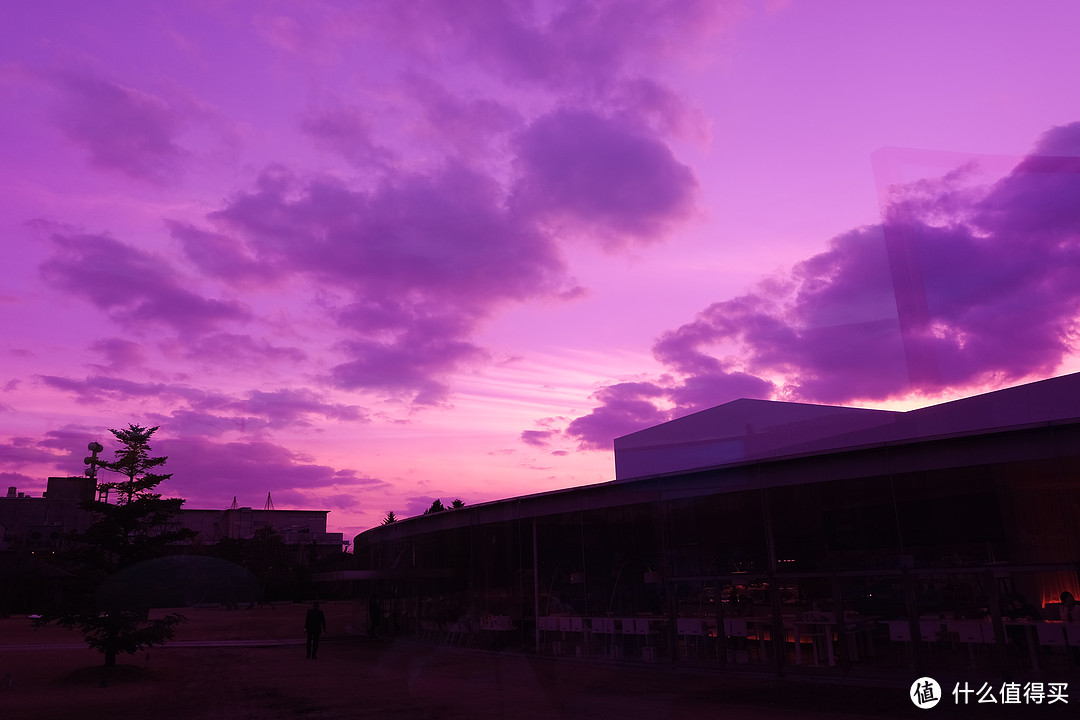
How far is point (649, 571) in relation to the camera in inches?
817

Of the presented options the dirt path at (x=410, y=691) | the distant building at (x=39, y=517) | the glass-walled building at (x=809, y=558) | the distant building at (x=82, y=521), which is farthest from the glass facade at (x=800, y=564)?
the distant building at (x=39, y=517)

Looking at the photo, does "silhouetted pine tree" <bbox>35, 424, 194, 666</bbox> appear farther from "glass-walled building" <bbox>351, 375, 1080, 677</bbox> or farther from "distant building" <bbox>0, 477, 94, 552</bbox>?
"distant building" <bbox>0, 477, 94, 552</bbox>

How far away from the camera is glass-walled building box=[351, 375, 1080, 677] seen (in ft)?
44.4

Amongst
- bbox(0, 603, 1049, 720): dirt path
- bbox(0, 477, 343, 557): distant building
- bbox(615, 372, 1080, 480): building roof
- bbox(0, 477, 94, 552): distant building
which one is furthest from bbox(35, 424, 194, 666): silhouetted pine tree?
bbox(0, 477, 94, 552): distant building

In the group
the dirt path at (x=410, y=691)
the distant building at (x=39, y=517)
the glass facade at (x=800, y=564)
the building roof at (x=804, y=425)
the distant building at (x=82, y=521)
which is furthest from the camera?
the distant building at (x=39, y=517)

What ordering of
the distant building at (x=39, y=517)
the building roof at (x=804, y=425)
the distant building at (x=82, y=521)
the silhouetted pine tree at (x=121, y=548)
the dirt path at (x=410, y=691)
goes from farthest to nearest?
the distant building at (x=39, y=517)
the distant building at (x=82, y=521)
the building roof at (x=804, y=425)
the silhouetted pine tree at (x=121, y=548)
the dirt path at (x=410, y=691)

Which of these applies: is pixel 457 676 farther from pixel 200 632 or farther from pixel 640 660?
pixel 200 632

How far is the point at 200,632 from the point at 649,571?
23.3 m

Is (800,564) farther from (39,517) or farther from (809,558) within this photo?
(39,517)

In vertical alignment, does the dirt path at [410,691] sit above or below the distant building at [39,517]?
below

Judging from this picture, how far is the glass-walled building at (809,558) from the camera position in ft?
44.4

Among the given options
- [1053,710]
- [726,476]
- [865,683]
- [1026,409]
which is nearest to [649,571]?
[726,476]

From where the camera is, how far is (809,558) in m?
21.2

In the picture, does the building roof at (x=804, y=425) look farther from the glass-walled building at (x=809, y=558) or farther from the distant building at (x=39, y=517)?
the distant building at (x=39, y=517)
